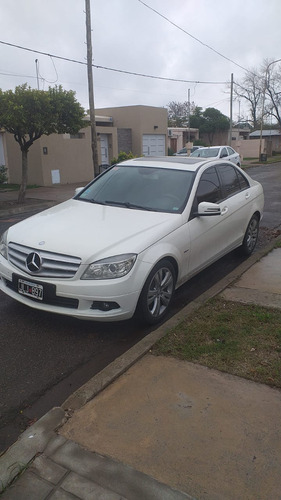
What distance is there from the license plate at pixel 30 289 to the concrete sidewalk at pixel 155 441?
39.4 inches

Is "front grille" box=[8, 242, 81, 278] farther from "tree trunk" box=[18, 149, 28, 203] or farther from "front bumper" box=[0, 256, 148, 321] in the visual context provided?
"tree trunk" box=[18, 149, 28, 203]

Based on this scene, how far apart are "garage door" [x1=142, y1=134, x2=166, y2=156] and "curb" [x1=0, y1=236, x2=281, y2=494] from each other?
25.5 m

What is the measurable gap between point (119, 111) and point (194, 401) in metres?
28.3

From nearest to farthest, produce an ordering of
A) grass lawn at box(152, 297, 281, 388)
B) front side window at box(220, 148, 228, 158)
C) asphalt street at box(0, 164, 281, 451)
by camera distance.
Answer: asphalt street at box(0, 164, 281, 451) < grass lawn at box(152, 297, 281, 388) < front side window at box(220, 148, 228, 158)

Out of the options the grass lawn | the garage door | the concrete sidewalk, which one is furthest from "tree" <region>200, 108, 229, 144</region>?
the concrete sidewalk

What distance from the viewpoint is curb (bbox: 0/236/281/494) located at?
236cm

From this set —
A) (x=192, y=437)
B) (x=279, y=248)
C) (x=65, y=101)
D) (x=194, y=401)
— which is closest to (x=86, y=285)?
(x=194, y=401)

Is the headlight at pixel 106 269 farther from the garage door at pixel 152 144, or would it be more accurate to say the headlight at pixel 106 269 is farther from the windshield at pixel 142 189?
the garage door at pixel 152 144

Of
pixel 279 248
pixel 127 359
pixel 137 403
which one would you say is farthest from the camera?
pixel 279 248

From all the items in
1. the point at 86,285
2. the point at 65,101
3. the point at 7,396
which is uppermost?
the point at 65,101

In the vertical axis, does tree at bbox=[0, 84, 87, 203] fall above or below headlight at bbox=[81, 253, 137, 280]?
above

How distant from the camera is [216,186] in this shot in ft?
18.1

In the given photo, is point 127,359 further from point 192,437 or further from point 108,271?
point 192,437

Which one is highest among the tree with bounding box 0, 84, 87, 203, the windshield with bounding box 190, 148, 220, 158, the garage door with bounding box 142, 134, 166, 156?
the tree with bounding box 0, 84, 87, 203
